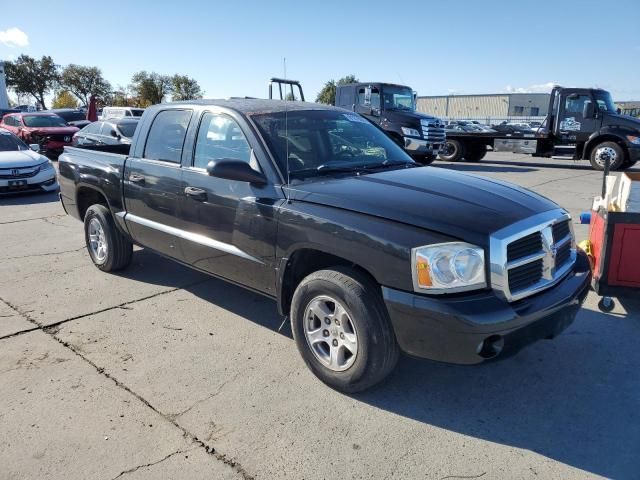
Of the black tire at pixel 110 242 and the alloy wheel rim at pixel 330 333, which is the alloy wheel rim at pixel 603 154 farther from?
the alloy wheel rim at pixel 330 333

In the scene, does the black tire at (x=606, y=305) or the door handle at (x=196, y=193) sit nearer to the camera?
the door handle at (x=196, y=193)

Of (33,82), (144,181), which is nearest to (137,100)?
(33,82)

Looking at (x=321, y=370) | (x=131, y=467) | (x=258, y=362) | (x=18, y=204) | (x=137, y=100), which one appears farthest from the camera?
(x=137, y=100)

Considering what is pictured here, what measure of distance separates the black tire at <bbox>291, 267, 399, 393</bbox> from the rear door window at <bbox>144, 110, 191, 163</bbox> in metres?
1.94

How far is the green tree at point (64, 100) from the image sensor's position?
65.0 meters

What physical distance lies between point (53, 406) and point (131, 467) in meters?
0.87

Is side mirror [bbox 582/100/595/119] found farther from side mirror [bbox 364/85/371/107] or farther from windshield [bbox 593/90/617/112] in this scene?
side mirror [bbox 364/85/371/107]

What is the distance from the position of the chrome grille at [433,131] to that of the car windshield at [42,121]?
42.9ft

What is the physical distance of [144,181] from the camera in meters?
4.45

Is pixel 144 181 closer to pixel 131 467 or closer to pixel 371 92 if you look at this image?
pixel 131 467

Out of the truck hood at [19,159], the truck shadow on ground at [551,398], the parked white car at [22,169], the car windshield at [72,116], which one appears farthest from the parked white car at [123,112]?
the truck shadow on ground at [551,398]

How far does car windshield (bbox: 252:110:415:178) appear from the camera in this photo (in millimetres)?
3557

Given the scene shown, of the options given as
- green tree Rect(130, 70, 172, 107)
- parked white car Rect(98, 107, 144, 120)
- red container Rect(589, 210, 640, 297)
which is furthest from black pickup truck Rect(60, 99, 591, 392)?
green tree Rect(130, 70, 172, 107)

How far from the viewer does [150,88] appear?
2542 inches
